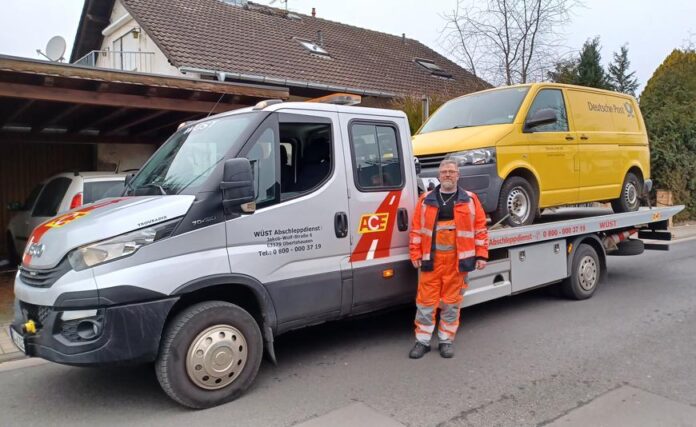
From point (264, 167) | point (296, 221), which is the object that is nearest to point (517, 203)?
point (296, 221)

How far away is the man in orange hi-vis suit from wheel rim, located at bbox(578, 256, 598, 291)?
9.09ft

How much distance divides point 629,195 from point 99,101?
7.66 metres

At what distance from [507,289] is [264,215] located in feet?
10.5

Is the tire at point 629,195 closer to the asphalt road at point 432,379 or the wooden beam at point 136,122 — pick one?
the asphalt road at point 432,379

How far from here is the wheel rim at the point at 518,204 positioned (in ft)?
20.1

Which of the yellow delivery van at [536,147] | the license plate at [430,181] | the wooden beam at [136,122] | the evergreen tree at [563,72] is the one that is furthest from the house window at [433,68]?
the license plate at [430,181]

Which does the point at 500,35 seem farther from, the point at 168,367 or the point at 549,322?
the point at 168,367

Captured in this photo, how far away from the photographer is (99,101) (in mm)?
7445

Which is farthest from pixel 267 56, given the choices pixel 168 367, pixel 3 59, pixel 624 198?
pixel 168 367

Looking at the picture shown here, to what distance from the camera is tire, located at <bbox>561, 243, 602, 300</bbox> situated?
6871 millimetres

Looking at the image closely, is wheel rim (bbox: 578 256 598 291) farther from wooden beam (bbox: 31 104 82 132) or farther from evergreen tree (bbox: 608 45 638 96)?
evergreen tree (bbox: 608 45 638 96)

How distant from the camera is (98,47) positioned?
18969mm

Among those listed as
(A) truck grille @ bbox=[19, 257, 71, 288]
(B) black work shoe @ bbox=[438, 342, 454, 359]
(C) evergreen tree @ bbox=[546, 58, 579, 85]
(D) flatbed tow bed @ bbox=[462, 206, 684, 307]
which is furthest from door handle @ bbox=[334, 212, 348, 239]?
(C) evergreen tree @ bbox=[546, 58, 579, 85]

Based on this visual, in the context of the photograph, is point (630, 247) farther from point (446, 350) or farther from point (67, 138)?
point (67, 138)
